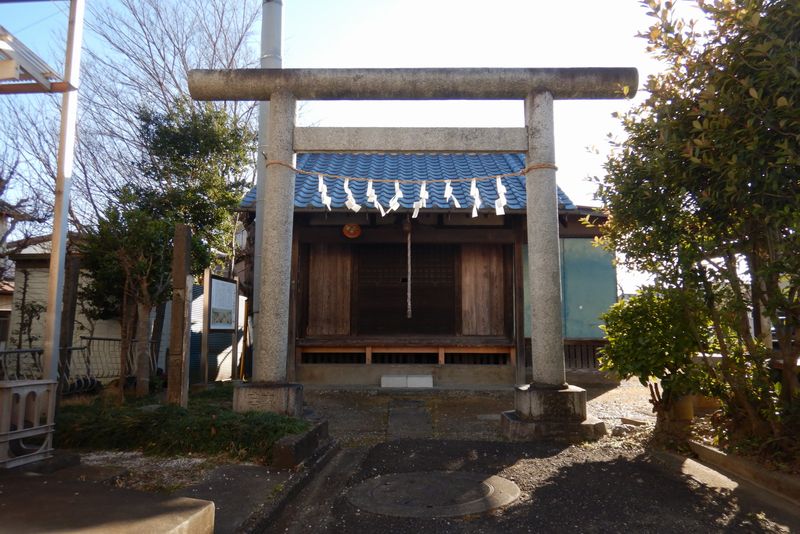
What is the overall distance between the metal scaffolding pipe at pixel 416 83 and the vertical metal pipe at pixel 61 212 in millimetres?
2183

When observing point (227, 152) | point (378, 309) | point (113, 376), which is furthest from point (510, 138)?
point (113, 376)

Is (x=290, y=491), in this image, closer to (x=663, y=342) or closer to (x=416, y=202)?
(x=663, y=342)

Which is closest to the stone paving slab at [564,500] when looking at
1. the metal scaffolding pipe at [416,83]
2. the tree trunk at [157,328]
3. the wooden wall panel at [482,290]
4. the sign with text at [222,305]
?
the metal scaffolding pipe at [416,83]

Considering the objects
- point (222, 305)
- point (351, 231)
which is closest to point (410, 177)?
point (351, 231)

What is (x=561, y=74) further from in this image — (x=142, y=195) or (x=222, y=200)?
(x=142, y=195)

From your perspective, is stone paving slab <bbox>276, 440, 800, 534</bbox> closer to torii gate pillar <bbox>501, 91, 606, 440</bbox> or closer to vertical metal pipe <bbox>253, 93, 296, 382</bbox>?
torii gate pillar <bbox>501, 91, 606, 440</bbox>

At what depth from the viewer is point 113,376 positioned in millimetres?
10438

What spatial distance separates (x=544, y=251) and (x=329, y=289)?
564 cm

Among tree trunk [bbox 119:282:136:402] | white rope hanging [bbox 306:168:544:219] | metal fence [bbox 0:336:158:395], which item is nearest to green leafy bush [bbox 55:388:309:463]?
tree trunk [bbox 119:282:136:402]

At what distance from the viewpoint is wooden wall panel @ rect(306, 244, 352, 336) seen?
11.0 metres

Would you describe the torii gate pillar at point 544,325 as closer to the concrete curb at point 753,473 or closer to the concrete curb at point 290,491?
the concrete curb at point 753,473

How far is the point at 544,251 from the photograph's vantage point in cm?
668

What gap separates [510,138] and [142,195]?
311 inches

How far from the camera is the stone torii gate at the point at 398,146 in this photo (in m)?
6.57
